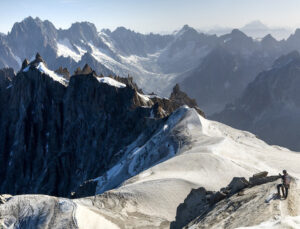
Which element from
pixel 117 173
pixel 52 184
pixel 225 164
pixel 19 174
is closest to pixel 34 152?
pixel 19 174

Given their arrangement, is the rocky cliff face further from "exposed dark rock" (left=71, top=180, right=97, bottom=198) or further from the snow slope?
"exposed dark rock" (left=71, top=180, right=97, bottom=198)

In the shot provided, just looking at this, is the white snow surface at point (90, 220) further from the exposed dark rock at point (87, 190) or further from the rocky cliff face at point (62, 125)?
the rocky cliff face at point (62, 125)

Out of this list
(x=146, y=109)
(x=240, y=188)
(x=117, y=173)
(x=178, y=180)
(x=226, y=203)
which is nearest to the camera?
(x=226, y=203)

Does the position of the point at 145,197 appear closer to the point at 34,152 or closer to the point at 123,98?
the point at 123,98

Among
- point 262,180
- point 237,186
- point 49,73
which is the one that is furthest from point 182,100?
point 262,180

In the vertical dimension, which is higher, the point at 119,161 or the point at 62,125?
the point at 62,125

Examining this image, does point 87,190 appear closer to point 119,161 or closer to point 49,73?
point 119,161

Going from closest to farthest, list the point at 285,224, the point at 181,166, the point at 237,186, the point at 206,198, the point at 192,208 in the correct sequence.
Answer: the point at 285,224 < the point at 237,186 < the point at 206,198 < the point at 192,208 < the point at 181,166

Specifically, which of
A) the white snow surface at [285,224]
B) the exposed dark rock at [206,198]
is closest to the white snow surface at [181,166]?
the exposed dark rock at [206,198]

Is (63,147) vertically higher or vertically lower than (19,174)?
higher
